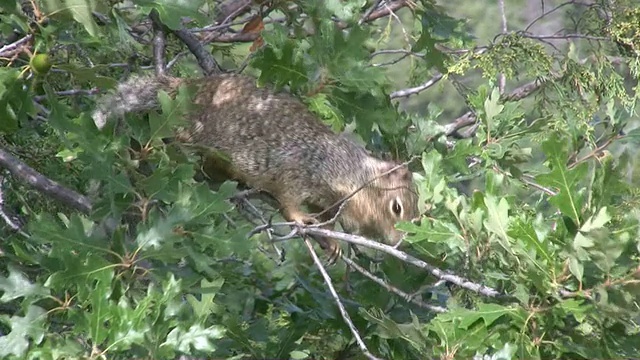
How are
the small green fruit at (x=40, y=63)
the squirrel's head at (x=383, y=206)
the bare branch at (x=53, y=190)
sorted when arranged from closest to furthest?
A: the small green fruit at (x=40, y=63) → the bare branch at (x=53, y=190) → the squirrel's head at (x=383, y=206)

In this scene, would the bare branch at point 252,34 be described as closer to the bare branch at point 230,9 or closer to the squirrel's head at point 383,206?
the bare branch at point 230,9

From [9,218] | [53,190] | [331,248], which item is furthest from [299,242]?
[53,190]

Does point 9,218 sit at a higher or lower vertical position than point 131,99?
lower

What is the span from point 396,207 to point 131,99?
0.95m

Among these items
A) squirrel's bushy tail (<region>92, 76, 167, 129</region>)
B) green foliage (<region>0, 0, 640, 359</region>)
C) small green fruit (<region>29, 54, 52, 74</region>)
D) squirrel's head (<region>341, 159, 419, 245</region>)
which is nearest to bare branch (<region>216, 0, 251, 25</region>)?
green foliage (<region>0, 0, 640, 359</region>)

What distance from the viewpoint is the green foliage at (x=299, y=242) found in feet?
7.17

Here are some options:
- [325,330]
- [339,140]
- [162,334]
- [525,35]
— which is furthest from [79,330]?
[525,35]

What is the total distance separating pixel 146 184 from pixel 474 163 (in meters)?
1.21

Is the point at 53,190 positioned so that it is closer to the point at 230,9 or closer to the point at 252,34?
the point at 252,34

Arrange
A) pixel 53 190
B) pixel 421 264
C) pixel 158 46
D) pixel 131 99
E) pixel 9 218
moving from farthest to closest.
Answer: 1. pixel 158 46
2. pixel 131 99
3. pixel 9 218
4. pixel 53 190
5. pixel 421 264

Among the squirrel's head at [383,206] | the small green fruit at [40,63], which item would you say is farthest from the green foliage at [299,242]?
the squirrel's head at [383,206]

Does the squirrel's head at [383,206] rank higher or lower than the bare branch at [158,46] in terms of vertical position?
lower

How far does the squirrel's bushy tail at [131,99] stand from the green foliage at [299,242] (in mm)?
150

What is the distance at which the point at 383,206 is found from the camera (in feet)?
12.0
